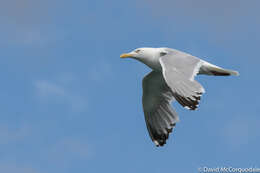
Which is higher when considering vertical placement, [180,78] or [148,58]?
[148,58]

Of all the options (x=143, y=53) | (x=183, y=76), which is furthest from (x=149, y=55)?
(x=183, y=76)

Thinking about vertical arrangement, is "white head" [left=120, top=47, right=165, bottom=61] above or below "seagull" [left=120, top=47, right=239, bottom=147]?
above

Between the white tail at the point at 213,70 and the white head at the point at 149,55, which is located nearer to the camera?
the white tail at the point at 213,70

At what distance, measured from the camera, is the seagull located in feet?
29.4

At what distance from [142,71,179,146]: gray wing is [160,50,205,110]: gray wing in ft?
4.44

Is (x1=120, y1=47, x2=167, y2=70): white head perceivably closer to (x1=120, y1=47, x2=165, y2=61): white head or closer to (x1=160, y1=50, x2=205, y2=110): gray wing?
(x1=120, y1=47, x2=165, y2=61): white head

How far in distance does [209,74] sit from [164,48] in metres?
1.04

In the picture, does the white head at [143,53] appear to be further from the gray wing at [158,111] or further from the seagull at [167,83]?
the gray wing at [158,111]

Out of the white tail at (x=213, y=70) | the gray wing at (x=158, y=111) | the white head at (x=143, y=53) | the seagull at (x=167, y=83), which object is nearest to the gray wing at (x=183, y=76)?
the seagull at (x=167, y=83)

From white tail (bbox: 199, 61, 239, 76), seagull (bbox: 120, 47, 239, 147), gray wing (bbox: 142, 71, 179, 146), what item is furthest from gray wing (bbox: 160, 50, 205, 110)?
gray wing (bbox: 142, 71, 179, 146)

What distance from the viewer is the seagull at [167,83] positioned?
8953mm

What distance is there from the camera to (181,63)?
32.9 ft

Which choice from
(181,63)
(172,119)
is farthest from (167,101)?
(181,63)

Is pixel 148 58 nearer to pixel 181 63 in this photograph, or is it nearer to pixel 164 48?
pixel 164 48
